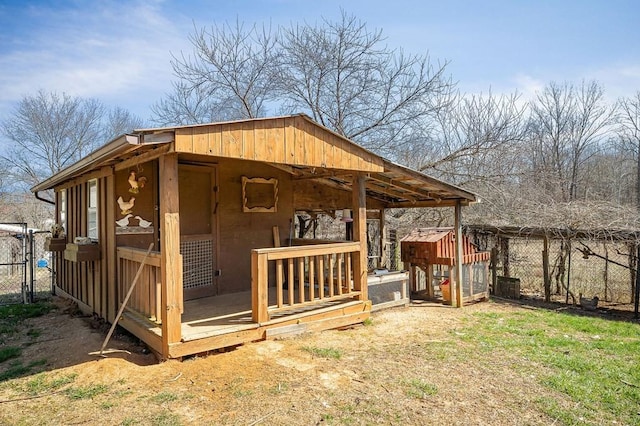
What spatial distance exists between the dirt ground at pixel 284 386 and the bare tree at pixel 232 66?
9.72m

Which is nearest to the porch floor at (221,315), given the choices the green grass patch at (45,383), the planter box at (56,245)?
the green grass patch at (45,383)

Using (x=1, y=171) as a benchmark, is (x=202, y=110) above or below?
above

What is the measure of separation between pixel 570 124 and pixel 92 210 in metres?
19.6

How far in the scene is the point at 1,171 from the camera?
19.3m

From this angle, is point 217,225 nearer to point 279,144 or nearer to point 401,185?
point 279,144

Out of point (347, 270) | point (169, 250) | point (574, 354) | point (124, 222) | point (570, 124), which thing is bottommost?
point (574, 354)

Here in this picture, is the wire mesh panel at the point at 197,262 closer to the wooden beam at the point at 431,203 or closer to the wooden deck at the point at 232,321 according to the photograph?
the wooden deck at the point at 232,321

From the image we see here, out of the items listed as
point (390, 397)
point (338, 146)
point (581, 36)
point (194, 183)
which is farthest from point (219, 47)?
point (390, 397)

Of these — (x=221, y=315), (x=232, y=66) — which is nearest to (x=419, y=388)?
(x=221, y=315)

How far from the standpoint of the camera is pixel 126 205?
17.3ft

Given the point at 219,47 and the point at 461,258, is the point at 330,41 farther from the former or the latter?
the point at 461,258

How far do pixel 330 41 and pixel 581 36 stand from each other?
7.57 metres

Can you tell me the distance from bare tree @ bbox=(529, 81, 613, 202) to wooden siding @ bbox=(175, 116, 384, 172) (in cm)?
1515

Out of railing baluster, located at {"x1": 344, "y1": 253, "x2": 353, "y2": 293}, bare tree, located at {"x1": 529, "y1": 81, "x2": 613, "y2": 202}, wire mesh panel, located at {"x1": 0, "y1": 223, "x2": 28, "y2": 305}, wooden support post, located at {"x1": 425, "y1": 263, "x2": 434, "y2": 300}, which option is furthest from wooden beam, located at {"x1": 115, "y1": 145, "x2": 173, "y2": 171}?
bare tree, located at {"x1": 529, "y1": 81, "x2": 613, "y2": 202}
